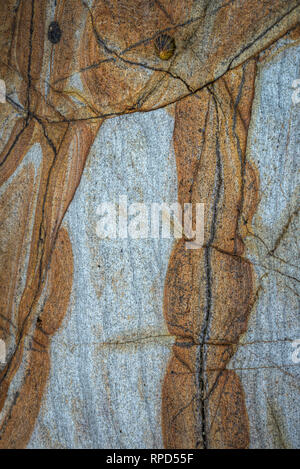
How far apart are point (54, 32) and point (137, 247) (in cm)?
87

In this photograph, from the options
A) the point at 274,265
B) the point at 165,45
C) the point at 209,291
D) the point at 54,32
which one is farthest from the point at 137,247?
the point at 54,32

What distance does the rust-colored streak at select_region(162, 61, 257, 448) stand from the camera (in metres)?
1.43

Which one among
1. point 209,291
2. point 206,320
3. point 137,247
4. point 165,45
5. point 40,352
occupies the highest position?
point 165,45

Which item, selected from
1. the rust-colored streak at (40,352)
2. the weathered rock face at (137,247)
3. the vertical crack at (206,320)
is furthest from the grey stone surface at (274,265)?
the rust-colored streak at (40,352)

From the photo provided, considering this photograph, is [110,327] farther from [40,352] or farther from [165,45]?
[165,45]

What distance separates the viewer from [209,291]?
1460 mm

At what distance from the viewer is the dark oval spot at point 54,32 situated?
4.66 ft

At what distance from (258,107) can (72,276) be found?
946 millimetres

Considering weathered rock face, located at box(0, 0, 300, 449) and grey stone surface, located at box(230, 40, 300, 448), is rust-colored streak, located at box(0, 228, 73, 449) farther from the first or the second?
grey stone surface, located at box(230, 40, 300, 448)

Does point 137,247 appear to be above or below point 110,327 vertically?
above

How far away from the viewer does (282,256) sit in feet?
4.71

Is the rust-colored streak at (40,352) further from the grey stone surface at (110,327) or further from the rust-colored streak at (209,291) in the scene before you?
the rust-colored streak at (209,291)

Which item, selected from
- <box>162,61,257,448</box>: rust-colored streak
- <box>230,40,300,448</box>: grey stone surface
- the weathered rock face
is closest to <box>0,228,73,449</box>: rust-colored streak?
the weathered rock face
